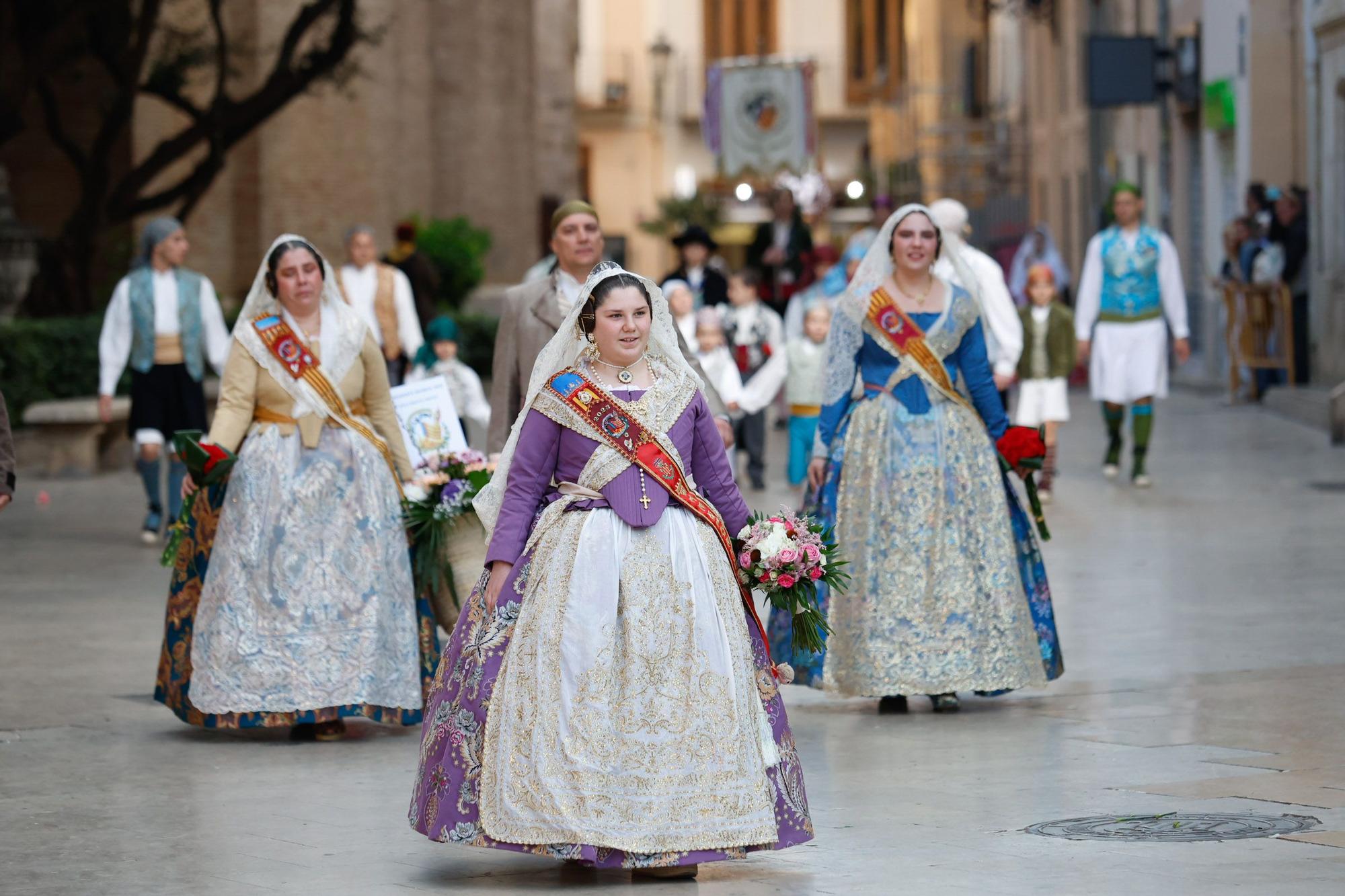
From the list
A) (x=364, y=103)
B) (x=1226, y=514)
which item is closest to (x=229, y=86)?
(x=364, y=103)

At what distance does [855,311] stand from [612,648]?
3322 millimetres

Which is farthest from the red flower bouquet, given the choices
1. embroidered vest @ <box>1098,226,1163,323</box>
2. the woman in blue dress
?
embroidered vest @ <box>1098,226,1163,323</box>

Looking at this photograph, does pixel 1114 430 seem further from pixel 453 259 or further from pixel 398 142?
pixel 398 142

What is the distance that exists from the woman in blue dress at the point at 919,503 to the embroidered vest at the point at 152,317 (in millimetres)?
6105

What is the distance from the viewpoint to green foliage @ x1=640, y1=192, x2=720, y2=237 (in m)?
64.4

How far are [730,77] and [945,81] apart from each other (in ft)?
57.6

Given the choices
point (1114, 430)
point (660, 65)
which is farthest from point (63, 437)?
point (660, 65)

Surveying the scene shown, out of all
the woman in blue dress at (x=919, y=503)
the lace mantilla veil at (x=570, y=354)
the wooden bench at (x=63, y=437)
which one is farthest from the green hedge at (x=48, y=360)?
the lace mantilla veil at (x=570, y=354)

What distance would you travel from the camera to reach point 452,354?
15484 mm

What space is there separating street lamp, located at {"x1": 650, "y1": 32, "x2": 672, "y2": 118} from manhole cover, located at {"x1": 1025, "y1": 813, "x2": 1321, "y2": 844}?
214ft

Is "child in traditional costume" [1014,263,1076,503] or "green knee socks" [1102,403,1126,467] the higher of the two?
"child in traditional costume" [1014,263,1076,503]

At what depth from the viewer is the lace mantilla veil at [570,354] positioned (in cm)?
630

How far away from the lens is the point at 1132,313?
1659cm

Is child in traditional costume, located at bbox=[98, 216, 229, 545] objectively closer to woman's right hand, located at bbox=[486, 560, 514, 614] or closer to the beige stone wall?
woman's right hand, located at bbox=[486, 560, 514, 614]
